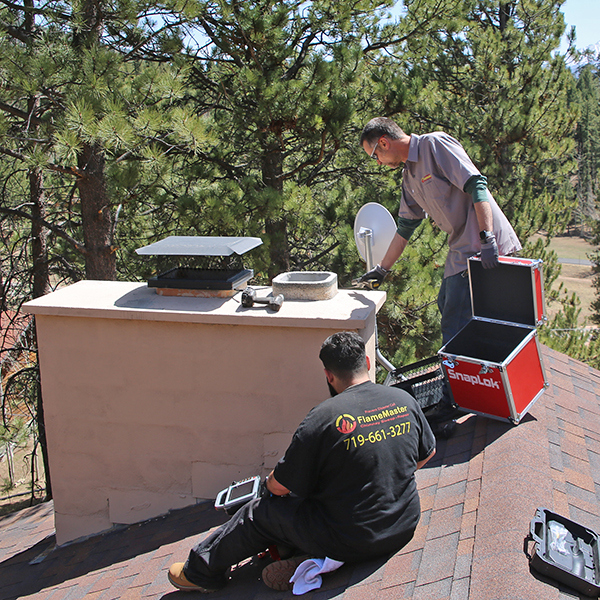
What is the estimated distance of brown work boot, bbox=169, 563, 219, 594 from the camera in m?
2.63

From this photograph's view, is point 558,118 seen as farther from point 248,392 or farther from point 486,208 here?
point 248,392

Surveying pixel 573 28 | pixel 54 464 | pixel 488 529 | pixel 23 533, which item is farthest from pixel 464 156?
pixel 573 28

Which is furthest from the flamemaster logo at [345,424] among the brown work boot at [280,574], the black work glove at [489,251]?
the black work glove at [489,251]

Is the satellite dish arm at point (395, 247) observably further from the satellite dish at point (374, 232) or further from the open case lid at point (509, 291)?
the open case lid at point (509, 291)

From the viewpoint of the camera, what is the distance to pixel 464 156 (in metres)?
3.33

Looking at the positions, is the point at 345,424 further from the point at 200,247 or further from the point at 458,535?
the point at 200,247

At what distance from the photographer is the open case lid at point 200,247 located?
3.61 metres

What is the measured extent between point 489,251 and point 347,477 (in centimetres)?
155

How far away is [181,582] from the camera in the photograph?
2.64 metres

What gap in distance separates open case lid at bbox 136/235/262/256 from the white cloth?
75.4 inches

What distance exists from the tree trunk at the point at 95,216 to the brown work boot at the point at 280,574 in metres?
5.34

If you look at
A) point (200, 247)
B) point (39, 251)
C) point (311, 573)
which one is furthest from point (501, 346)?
point (39, 251)

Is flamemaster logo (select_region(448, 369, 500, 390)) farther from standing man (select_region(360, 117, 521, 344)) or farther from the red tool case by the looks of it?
standing man (select_region(360, 117, 521, 344))

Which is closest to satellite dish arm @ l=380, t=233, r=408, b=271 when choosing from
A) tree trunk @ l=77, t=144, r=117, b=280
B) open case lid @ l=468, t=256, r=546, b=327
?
open case lid @ l=468, t=256, r=546, b=327
